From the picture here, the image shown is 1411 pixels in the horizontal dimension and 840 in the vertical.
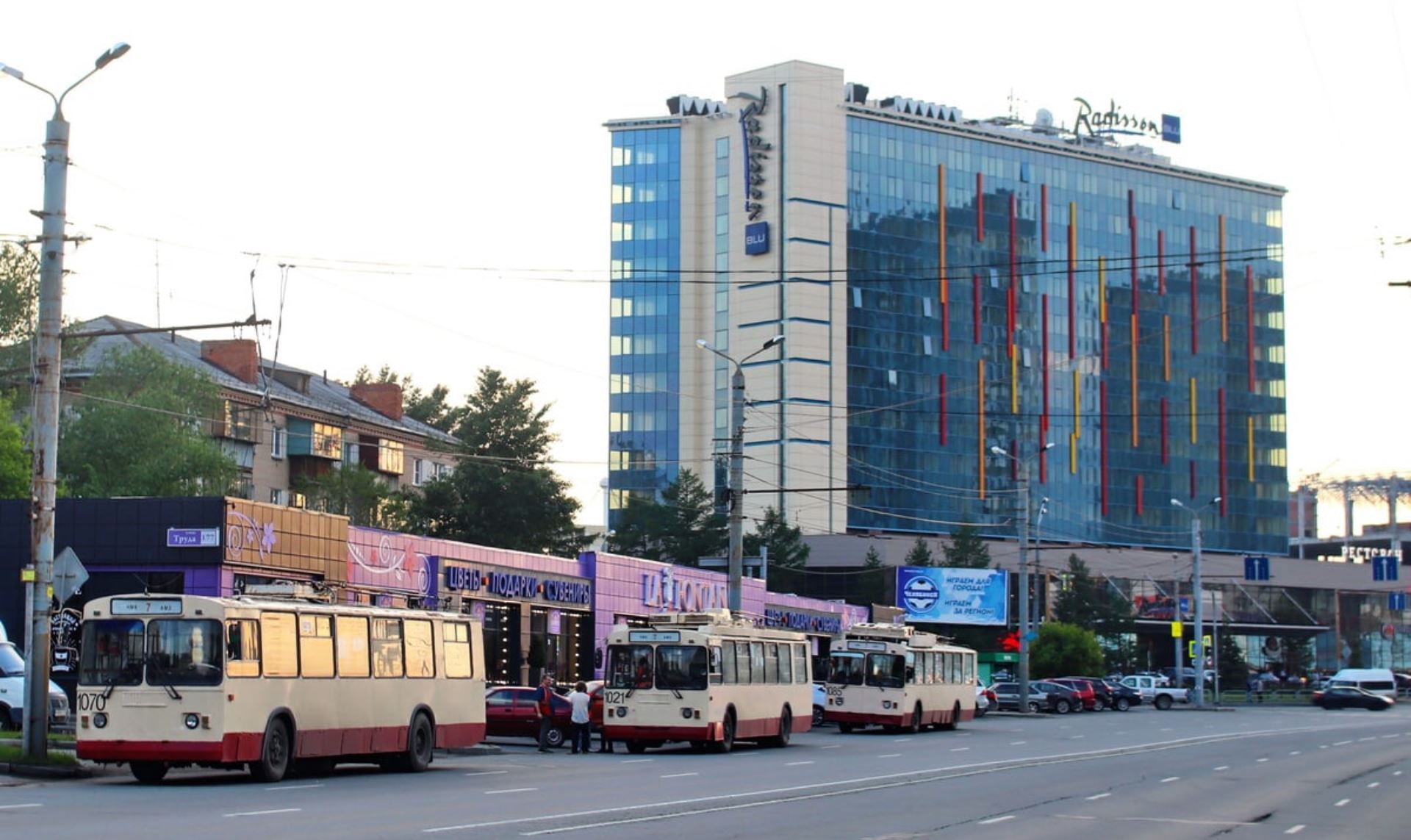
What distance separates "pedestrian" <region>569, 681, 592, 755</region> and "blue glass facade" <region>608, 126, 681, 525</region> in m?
94.0

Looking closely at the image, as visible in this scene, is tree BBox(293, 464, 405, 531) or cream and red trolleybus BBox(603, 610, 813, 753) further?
tree BBox(293, 464, 405, 531)

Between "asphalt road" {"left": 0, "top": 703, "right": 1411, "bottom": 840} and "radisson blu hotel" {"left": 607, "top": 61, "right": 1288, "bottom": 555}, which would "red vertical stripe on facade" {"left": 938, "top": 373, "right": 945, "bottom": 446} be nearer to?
"radisson blu hotel" {"left": 607, "top": 61, "right": 1288, "bottom": 555}

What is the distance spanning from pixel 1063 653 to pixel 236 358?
3976 cm

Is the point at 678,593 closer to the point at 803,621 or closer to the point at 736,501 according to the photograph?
the point at 803,621

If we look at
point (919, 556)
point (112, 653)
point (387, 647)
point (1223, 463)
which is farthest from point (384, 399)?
point (1223, 463)

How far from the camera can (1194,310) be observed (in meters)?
146

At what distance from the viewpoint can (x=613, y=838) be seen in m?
17.8

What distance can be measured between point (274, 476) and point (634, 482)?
53344 mm

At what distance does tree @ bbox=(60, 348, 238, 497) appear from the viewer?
67250 mm

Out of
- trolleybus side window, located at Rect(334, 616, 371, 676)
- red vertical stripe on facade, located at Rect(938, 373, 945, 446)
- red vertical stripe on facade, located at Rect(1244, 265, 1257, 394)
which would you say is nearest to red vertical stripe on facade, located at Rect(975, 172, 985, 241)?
red vertical stripe on facade, located at Rect(938, 373, 945, 446)

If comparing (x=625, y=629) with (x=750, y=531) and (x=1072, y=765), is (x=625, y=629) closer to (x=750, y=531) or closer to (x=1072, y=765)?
(x=1072, y=765)

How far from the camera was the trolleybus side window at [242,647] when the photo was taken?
24625 mm

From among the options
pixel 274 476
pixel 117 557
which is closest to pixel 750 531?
pixel 274 476

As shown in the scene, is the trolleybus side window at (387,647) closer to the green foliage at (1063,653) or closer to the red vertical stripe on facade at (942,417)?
the green foliage at (1063,653)
